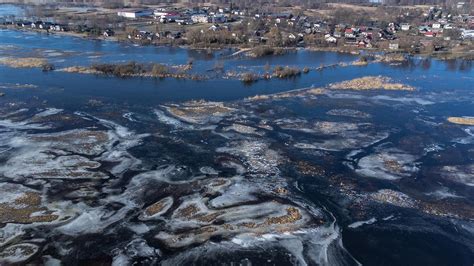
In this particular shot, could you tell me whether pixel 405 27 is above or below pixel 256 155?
above

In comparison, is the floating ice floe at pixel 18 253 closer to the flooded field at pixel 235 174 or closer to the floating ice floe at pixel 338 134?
the flooded field at pixel 235 174

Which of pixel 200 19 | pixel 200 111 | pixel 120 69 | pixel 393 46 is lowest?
pixel 200 111

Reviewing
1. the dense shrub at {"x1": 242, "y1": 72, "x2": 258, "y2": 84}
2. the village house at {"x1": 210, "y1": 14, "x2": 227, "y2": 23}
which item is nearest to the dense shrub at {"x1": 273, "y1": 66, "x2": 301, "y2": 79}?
the dense shrub at {"x1": 242, "y1": 72, "x2": 258, "y2": 84}

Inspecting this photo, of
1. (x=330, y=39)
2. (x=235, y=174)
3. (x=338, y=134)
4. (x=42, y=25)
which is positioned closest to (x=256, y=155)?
(x=235, y=174)

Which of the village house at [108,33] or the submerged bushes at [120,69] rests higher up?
the village house at [108,33]

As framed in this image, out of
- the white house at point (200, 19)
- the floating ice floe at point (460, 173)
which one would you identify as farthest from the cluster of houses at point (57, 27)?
the floating ice floe at point (460, 173)

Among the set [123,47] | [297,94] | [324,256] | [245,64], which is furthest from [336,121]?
[123,47]

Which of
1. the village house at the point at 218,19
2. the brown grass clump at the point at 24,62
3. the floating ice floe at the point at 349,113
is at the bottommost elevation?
the floating ice floe at the point at 349,113

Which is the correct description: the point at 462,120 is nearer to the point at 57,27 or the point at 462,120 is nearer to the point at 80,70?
the point at 80,70

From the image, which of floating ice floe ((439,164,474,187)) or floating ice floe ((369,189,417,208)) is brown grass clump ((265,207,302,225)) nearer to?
floating ice floe ((369,189,417,208))

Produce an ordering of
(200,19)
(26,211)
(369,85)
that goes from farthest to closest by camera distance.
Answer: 1. (200,19)
2. (369,85)
3. (26,211)
